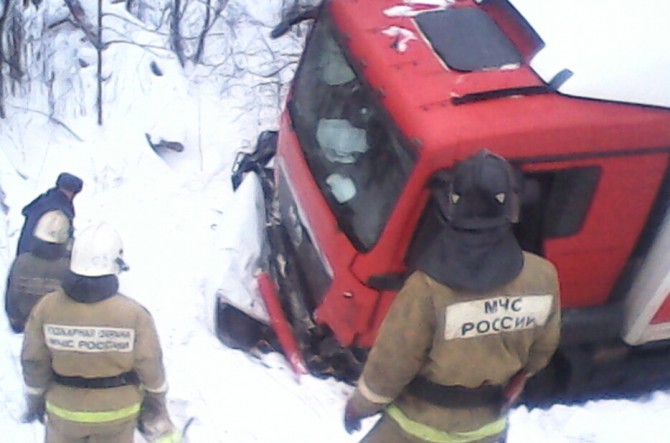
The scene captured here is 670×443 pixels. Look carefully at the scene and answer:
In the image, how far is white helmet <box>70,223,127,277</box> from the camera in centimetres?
353

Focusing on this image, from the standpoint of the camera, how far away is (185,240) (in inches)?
254

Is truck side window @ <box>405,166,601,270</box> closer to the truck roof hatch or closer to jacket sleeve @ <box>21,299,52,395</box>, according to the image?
the truck roof hatch

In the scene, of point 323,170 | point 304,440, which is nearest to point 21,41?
point 323,170

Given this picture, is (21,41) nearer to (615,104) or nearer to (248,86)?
(248,86)

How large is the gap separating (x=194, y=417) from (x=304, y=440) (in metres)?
0.55

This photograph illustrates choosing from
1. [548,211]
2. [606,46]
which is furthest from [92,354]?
[606,46]

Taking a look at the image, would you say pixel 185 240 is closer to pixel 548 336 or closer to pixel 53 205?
pixel 53 205

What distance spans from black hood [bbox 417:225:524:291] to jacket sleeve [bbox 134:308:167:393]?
113 centimetres

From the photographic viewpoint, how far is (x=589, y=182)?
172 inches

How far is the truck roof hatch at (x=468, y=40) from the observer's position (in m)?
4.52

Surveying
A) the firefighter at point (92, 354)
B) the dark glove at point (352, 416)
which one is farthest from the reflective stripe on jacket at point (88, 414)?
the dark glove at point (352, 416)

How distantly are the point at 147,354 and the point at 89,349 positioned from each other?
0.22m

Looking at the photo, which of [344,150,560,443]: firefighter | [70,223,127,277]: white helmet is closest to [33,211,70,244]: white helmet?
[70,223,127,277]: white helmet

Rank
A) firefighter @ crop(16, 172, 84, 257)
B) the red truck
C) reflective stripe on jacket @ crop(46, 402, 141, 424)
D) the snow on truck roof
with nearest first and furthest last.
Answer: reflective stripe on jacket @ crop(46, 402, 141, 424) → the red truck → the snow on truck roof → firefighter @ crop(16, 172, 84, 257)
